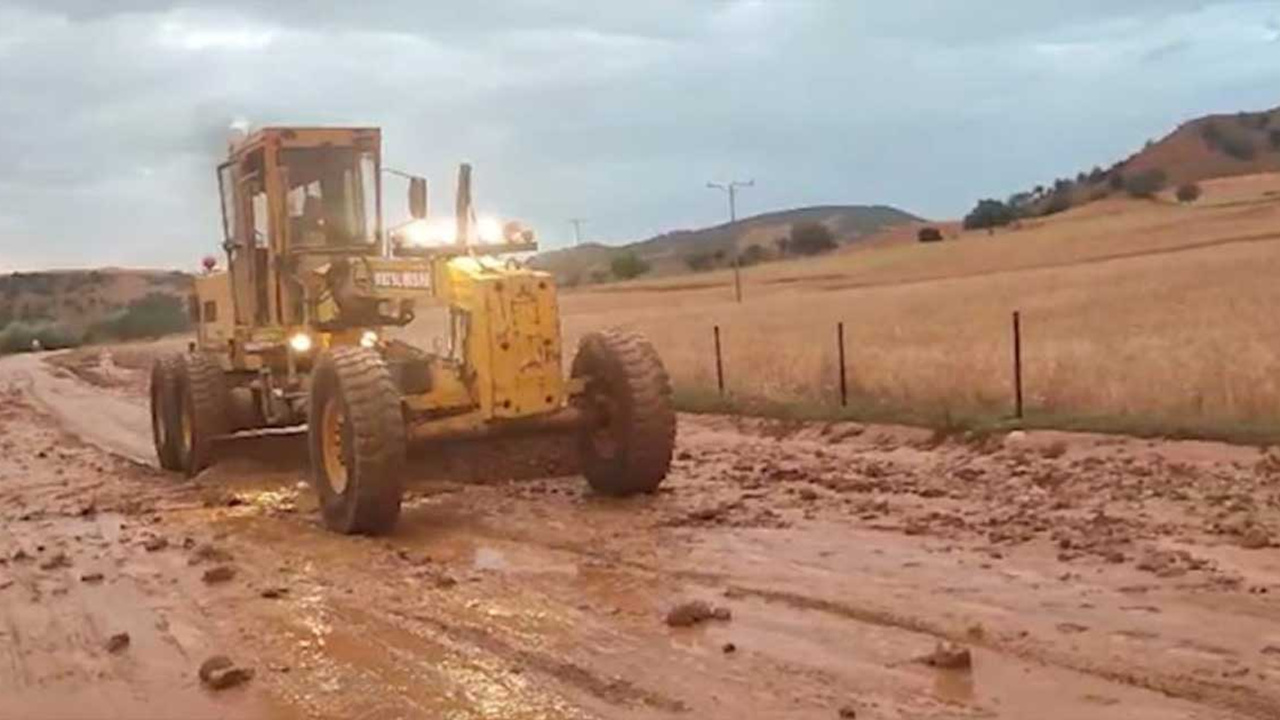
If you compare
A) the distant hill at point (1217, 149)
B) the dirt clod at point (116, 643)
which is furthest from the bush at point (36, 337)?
the dirt clod at point (116, 643)

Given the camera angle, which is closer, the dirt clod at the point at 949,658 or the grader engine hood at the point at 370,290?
the dirt clod at the point at 949,658

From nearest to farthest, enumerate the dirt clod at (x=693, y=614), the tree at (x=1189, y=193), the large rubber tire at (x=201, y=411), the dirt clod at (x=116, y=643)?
1. the dirt clod at (x=693, y=614)
2. the dirt clod at (x=116, y=643)
3. the large rubber tire at (x=201, y=411)
4. the tree at (x=1189, y=193)

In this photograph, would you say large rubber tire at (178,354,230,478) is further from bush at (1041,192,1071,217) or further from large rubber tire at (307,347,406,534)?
bush at (1041,192,1071,217)

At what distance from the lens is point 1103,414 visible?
52.9ft

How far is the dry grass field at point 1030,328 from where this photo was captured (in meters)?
17.0

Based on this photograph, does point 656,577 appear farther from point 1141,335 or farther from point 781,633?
point 1141,335

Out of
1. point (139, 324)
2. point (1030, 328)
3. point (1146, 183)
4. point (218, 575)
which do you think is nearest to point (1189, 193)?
point (1146, 183)

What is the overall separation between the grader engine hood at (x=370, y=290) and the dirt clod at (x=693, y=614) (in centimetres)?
515

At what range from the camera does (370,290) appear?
1466cm

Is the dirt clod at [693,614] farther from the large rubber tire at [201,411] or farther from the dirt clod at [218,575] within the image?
the large rubber tire at [201,411]

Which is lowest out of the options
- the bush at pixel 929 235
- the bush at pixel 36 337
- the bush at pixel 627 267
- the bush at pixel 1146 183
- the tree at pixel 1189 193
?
the bush at pixel 36 337

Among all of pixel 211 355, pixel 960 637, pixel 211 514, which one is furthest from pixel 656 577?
pixel 211 355

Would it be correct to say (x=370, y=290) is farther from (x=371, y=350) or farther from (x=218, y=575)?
(x=218, y=575)

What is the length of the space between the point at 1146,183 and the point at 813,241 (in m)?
19.9
